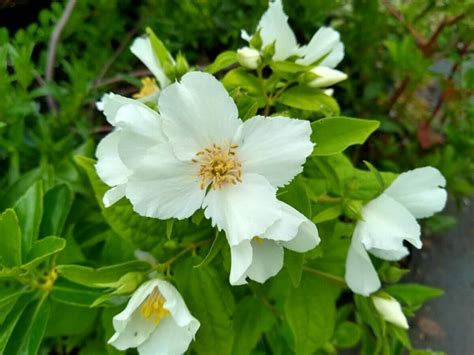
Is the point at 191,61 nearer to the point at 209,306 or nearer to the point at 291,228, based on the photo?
the point at 209,306

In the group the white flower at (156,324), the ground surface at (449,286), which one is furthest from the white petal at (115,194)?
the ground surface at (449,286)

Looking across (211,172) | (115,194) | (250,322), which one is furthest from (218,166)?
(250,322)

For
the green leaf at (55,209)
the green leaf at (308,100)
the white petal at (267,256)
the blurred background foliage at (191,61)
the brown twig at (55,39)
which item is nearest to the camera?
the white petal at (267,256)

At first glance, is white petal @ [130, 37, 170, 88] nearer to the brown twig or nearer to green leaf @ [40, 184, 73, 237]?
green leaf @ [40, 184, 73, 237]

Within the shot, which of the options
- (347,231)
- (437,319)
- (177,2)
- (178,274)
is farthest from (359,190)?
(177,2)

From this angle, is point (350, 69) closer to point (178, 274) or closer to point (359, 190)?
point (359, 190)

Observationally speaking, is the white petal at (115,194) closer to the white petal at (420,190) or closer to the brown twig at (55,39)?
the white petal at (420,190)

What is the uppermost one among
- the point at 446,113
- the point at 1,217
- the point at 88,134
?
the point at 1,217
